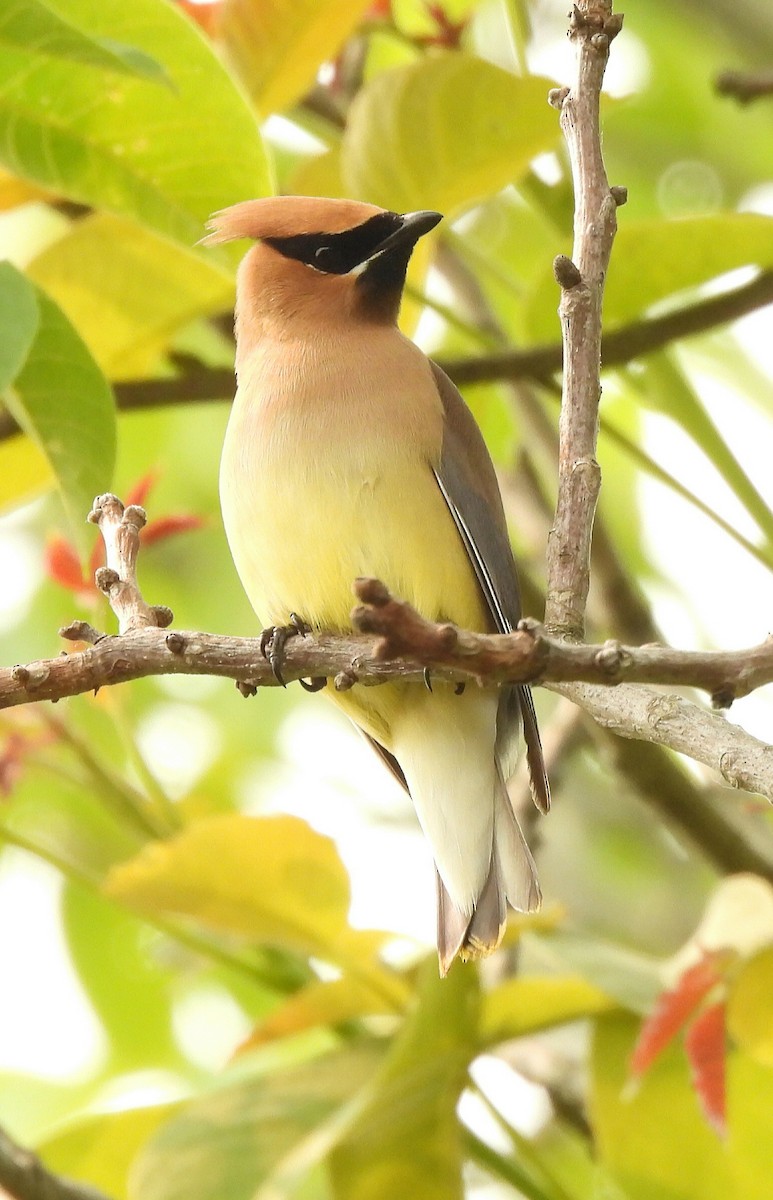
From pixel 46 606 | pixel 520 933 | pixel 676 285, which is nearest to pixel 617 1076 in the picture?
pixel 520 933

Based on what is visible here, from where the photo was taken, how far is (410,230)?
314 centimetres

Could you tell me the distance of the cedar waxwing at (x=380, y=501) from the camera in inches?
117

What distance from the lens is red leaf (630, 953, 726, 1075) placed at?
9.23 feet

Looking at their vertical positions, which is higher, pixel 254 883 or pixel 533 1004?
pixel 254 883

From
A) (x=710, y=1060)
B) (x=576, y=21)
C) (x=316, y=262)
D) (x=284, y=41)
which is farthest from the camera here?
(x=316, y=262)

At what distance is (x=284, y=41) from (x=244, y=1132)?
2.04 m

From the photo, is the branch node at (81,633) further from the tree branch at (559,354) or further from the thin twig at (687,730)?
the tree branch at (559,354)

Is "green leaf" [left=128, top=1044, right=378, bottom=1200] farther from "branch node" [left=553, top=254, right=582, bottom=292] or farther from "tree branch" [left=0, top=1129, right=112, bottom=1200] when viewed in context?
"branch node" [left=553, top=254, right=582, bottom=292]

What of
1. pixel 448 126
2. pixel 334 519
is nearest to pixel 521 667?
pixel 334 519

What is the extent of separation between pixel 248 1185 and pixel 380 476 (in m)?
1.27

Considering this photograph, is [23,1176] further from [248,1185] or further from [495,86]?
[495,86]

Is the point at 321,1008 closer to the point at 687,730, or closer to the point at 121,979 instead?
the point at 121,979

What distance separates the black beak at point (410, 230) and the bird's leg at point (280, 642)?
0.75m

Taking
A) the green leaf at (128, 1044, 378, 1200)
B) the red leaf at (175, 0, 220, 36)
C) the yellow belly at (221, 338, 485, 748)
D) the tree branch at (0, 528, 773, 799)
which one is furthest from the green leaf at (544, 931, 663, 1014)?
the red leaf at (175, 0, 220, 36)
